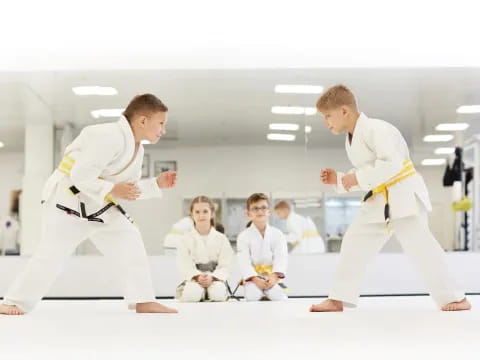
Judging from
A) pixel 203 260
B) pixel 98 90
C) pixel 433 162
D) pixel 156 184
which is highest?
pixel 98 90

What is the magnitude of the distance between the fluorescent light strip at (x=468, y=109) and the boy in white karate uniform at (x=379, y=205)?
235 centimetres

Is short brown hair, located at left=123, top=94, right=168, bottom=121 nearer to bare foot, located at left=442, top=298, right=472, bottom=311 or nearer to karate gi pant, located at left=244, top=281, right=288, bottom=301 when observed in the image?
Answer: karate gi pant, located at left=244, top=281, right=288, bottom=301

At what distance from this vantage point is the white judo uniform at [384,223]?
3375 millimetres

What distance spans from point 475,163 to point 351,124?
2.49 m

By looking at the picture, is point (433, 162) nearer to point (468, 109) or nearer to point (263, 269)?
point (468, 109)

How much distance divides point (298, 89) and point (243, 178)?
2.88ft

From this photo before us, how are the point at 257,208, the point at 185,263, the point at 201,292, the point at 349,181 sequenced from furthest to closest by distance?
the point at 257,208, the point at 185,263, the point at 201,292, the point at 349,181

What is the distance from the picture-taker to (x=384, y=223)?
3527 millimetres

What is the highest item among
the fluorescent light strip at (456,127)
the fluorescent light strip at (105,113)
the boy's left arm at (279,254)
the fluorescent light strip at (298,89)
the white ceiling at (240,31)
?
the white ceiling at (240,31)

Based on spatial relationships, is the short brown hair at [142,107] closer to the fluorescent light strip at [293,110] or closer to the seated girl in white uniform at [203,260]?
the seated girl in white uniform at [203,260]

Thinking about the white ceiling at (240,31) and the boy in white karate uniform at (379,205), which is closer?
the boy in white karate uniform at (379,205)

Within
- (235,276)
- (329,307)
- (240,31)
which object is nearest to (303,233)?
(235,276)

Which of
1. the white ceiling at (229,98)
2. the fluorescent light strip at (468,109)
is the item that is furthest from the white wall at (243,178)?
the fluorescent light strip at (468,109)

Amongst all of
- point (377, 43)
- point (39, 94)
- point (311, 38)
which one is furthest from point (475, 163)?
point (39, 94)
